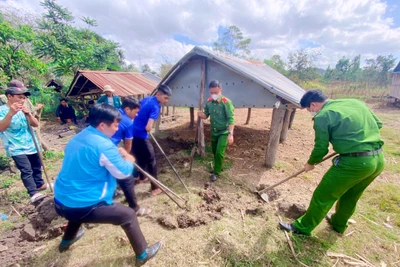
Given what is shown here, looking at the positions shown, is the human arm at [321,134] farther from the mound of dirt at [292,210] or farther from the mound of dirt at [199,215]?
the mound of dirt at [199,215]

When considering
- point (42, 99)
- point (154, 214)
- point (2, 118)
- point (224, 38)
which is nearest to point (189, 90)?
point (154, 214)

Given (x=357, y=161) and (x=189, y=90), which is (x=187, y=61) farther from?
(x=357, y=161)

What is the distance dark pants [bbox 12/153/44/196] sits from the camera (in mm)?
3592

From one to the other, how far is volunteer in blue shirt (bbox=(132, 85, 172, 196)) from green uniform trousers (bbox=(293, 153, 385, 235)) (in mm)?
2956

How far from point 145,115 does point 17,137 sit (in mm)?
2356

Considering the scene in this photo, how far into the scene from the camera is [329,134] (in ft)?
8.32

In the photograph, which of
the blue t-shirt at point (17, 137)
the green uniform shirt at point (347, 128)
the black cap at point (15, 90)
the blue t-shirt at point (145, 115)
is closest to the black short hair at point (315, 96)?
the green uniform shirt at point (347, 128)

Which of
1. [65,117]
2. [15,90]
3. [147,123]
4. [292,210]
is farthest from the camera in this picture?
[65,117]

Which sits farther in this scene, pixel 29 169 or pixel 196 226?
pixel 29 169

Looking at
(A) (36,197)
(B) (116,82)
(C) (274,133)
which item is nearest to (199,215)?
(C) (274,133)

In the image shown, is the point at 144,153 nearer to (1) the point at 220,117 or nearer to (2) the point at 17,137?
(1) the point at 220,117

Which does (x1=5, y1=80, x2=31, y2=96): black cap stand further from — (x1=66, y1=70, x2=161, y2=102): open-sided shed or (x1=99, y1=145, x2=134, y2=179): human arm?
(x1=66, y1=70, x2=161, y2=102): open-sided shed

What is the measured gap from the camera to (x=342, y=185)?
253 centimetres

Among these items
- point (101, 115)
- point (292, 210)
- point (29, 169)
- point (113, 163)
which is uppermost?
point (101, 115)
